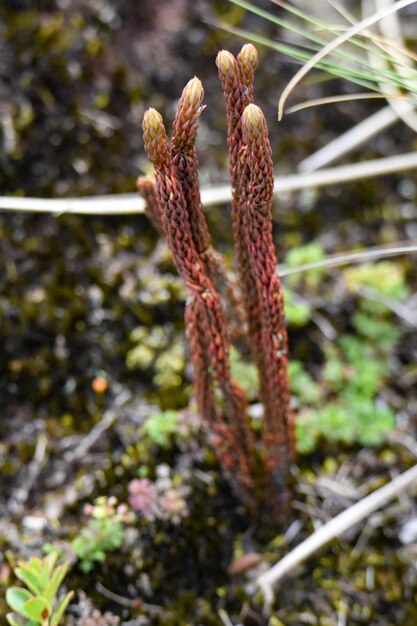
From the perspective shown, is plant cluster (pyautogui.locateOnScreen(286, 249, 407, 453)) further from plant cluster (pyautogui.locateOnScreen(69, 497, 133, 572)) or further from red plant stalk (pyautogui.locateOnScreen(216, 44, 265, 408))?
red plant stalk (pyautogui.locateOnScreen(216, 44, 265, 408))

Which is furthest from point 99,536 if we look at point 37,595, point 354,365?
point 354,365

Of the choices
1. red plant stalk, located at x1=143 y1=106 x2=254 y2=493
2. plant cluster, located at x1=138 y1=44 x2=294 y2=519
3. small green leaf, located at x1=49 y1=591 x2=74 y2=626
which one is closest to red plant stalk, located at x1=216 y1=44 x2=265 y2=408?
plant cluster, located at x1=138 y1=44 x2=294 y2=519

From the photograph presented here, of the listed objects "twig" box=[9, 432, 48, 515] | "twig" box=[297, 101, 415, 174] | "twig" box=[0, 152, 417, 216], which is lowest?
"twig" box=[9, 432, 48, 515]

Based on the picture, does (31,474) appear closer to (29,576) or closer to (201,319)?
(29,576)

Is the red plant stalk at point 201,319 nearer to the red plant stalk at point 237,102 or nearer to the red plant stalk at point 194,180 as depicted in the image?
the red plant stalk at point 194,180

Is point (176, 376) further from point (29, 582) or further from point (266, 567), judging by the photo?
point (29, 582)

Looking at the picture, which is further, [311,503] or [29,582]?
[311,503]

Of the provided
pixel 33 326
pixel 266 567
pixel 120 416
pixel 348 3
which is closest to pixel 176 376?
pixel 120 416
